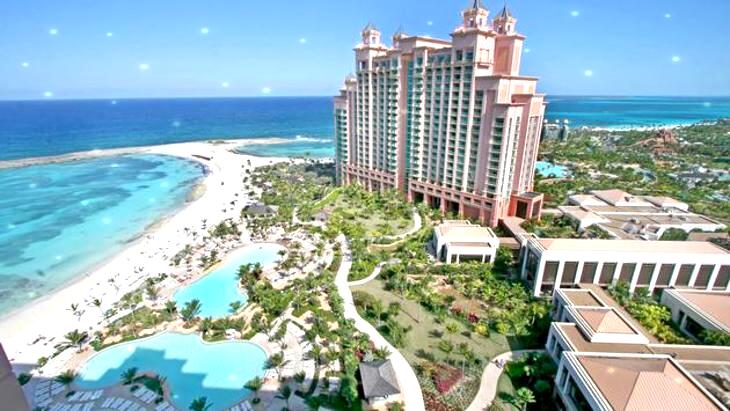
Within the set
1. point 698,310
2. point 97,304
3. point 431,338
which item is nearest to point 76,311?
point 97,304

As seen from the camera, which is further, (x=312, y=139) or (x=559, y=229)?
(x=312, y=139)

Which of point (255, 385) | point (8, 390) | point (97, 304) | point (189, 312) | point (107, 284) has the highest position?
point (8, 390)

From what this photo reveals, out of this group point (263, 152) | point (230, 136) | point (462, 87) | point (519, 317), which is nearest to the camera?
point (519, 317)

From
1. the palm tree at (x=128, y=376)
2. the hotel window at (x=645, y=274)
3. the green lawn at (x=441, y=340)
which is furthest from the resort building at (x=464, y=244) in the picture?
the palm tree at (x=128, y=376)

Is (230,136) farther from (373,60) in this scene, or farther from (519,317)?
(519,317)

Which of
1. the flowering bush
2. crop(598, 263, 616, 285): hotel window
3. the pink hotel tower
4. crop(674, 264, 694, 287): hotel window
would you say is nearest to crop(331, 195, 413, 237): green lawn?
the pink hotel tower

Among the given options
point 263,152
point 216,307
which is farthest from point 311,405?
point 263,152

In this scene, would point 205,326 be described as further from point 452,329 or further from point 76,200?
point 76,200
